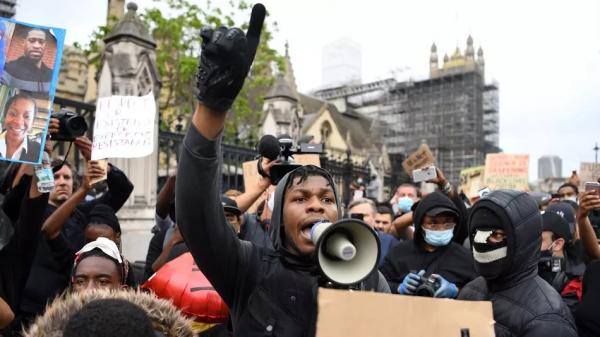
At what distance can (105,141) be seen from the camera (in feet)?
15.2

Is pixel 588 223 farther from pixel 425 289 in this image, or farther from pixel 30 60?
pixel 30 60

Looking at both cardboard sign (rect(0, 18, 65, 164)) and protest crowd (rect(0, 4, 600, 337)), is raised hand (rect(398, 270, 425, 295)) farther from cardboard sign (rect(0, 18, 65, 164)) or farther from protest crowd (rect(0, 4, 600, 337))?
cardboard sign (rect(0, 18, 65, 164))

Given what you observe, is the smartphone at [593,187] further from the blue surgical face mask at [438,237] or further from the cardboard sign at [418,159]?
the cardboard sign at [418,159]

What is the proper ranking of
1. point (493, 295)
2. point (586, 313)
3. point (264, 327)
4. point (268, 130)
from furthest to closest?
point (268, 130) < point (586, 313) < point (493, 295) < point (264, 327)

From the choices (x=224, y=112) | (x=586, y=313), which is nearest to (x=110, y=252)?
(x=224, y=112)

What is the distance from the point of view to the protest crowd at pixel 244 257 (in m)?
1.68

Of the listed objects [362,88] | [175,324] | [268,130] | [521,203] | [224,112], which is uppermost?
[362,88]

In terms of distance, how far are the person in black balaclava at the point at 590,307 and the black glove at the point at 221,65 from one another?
238cm

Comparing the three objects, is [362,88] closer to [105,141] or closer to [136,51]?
[136,51]

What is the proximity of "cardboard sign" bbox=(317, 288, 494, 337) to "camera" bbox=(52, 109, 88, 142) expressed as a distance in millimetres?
2803

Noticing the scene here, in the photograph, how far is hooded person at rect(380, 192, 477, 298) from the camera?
13.1ft

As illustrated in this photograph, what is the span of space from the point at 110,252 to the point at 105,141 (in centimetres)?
188

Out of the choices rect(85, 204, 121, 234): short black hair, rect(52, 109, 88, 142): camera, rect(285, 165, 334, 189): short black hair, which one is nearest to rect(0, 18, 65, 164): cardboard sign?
rect(52, 109, 88, 142): camera

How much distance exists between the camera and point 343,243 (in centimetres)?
161
